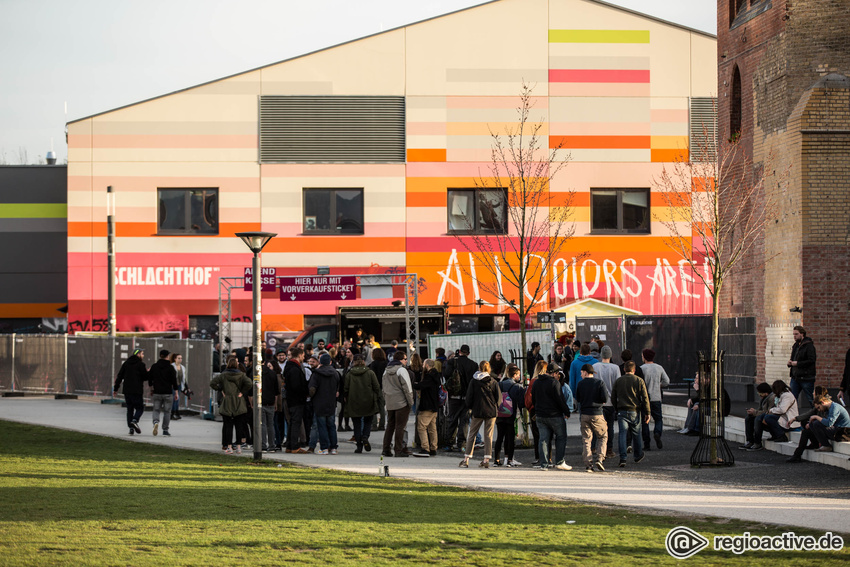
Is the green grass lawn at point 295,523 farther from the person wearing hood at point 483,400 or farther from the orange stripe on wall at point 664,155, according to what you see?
the orange stripe on wall at point 664,155

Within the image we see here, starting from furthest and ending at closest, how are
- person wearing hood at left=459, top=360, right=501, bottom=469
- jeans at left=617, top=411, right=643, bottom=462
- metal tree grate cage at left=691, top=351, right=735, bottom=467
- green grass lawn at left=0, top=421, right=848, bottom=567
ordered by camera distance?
1. person wearing hood at left=459, top=360, right=501, bottom=469
2. jeans at left=617, top=411, right=643, bottom=462
3. metal tree grate cage at left=691, top=351, right=735, bottom=467
4. green grass lawn at left=0, top=421, right=848, bottom=567

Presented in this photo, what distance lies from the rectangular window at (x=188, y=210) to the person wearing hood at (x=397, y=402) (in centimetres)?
1740

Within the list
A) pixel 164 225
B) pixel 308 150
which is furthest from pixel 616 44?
pixel 164 225

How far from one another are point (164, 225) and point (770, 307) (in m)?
19.8

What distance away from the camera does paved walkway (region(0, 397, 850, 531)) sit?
38.1ft

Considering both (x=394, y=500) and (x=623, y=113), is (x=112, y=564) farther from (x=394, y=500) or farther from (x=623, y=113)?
(x=623, y=113)

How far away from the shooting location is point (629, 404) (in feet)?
53.0

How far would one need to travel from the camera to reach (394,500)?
494 inches

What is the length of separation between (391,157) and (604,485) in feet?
70.3

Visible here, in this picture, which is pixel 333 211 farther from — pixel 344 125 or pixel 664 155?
pixel 664 155

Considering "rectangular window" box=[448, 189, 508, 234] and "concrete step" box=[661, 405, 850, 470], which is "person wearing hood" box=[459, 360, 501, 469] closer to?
"concrete step" box=[661, 405, 850, 470]

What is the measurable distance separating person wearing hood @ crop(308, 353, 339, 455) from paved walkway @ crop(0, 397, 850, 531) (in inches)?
15.5

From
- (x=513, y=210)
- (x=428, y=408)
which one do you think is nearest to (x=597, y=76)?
(x=513, y=210)

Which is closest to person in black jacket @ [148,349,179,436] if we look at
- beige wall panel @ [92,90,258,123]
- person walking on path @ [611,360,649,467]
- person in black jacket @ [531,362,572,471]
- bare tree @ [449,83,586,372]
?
person in black jacket @ [531,362,572,471]
